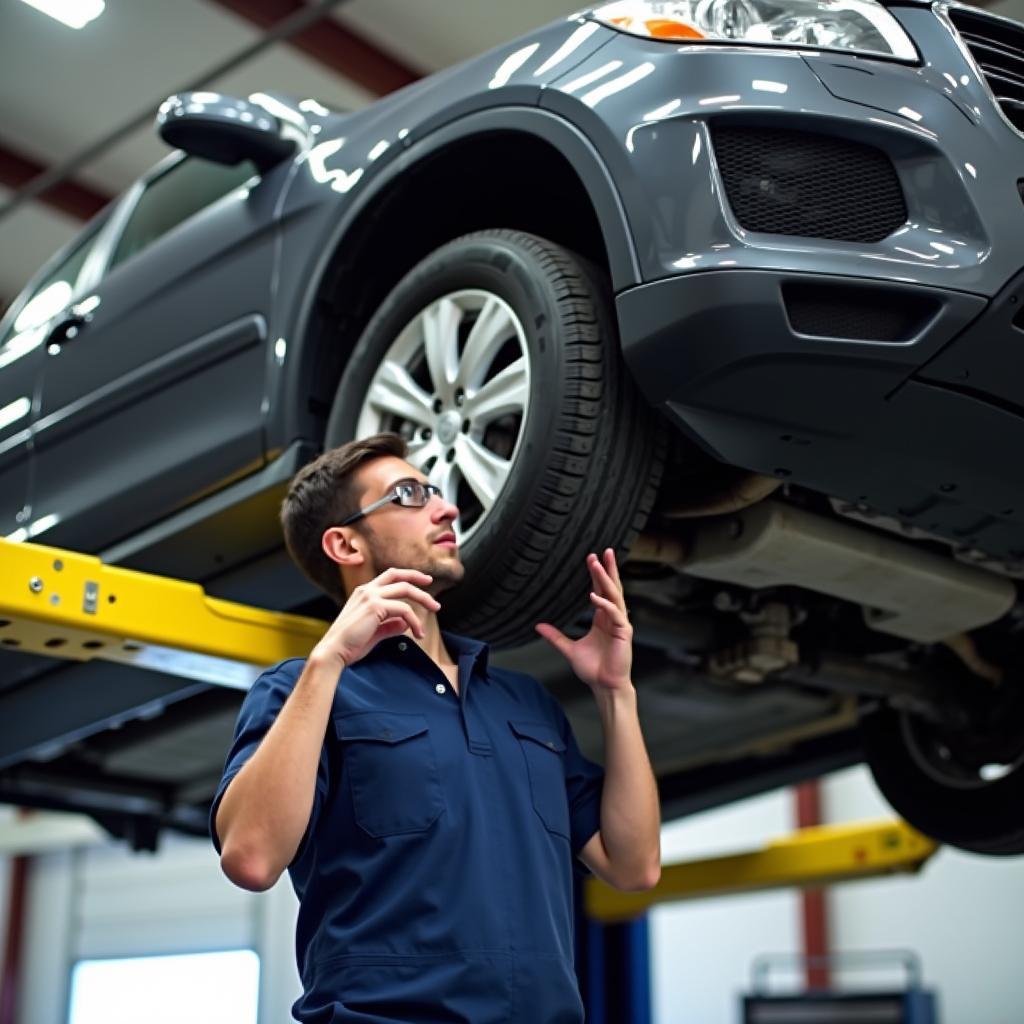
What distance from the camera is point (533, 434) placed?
83.3 inches

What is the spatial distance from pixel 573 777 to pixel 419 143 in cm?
113

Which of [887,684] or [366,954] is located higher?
[887,684]

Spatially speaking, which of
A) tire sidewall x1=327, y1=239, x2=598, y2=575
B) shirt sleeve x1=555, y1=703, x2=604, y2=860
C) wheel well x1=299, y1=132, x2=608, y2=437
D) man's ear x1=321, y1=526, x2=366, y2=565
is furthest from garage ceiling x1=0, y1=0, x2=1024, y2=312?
shirt sleeve x1=555, y1=703, x2=604, y2=860

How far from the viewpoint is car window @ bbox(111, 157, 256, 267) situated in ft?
11.0

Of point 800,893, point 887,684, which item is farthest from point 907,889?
point 887,684

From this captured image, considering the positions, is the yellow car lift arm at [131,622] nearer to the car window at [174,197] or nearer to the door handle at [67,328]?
the door handle at [67,328]

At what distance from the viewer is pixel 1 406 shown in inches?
138

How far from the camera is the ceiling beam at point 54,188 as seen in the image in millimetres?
7211

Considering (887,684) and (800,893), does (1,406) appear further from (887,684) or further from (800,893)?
(800,893)

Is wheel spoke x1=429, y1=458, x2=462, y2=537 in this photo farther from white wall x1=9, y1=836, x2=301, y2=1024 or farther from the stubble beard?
white wall x1=9, y1=836, x2=301, y2=1024

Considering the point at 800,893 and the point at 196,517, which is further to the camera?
the point at 800,893

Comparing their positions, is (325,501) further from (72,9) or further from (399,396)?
(72,9)

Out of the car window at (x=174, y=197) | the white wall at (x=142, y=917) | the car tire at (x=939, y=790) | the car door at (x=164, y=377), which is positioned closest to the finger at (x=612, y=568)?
the car door at (x=164, y=377)

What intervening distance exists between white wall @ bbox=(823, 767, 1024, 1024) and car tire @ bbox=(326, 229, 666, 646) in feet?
17.3
